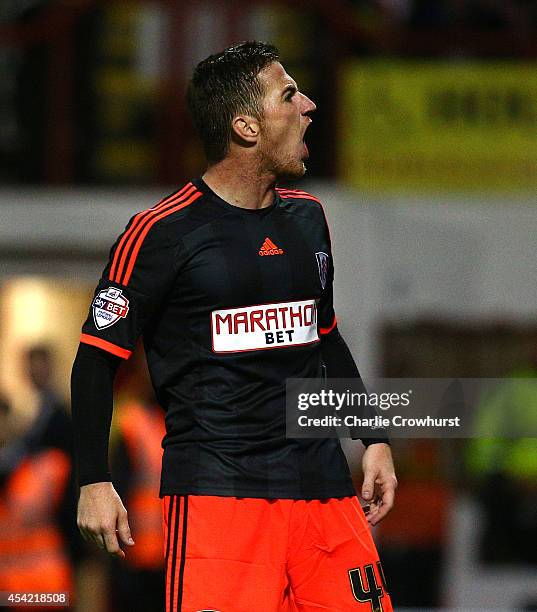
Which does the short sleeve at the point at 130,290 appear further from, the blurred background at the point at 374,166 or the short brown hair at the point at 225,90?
the blurred background at the point at 374,166

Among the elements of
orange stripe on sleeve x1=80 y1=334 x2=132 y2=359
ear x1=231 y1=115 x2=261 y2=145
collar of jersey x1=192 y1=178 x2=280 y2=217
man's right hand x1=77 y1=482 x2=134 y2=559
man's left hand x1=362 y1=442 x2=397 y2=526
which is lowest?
man's right hand x1=77 y1=482 x2=134 y2=559

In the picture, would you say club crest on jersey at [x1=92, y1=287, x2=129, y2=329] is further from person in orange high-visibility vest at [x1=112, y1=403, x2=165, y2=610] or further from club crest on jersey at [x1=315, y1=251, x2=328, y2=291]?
person in orange high-visibility vest at [x1=112, y1=403, x2=165, y2=610]

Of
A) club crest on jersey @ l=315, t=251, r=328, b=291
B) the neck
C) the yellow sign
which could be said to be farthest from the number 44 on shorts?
the yellow sign

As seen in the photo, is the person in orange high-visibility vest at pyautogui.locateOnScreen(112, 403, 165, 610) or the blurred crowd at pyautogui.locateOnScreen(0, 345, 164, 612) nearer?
the blurred crowd at pyautogui.locateOnScreen(0, 345, 164, 612)

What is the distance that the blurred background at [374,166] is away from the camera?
31.4 feet

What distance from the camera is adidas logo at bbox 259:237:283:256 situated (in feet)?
11.4

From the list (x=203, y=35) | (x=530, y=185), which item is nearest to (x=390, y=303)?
(x=530, y=185)

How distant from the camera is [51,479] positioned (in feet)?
24.0

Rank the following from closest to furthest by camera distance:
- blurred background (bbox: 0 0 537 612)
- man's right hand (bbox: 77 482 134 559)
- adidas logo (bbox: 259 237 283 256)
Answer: man's right hand (bbox: 77 482 134 559), adidas logo (bbox: 259 237 283 256), blurred background (bbox: 0 0 537 612)

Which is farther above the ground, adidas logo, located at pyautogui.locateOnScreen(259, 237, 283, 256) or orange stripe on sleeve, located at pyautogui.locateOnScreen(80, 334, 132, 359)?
adidas logo, located at pyautogui.locateOnScreen(259, 237, 283, 256)

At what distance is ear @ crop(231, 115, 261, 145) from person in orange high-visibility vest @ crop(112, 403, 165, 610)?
4344 millimetres

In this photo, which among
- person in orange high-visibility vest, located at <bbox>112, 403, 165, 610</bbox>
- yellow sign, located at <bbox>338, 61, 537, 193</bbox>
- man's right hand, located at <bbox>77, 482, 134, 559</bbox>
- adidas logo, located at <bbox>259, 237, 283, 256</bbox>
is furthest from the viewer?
yellow sign, located at <bbox>338, 61, 537, 193</bbox>

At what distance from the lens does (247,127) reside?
349 centimetres

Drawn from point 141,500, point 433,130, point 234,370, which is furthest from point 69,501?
point 433,130
